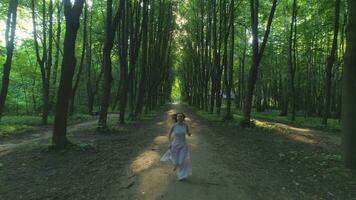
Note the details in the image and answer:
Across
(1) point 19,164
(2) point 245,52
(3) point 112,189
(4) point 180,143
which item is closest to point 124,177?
(3) point 112,189

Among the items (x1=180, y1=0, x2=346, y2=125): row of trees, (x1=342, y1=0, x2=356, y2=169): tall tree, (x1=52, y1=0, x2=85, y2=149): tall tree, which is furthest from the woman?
(x1=180, y1=0, x2=346, y2=125): row of trees

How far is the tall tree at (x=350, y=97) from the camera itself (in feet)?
30.5

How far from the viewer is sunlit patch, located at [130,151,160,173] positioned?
940cm

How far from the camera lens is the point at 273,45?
47.2 m

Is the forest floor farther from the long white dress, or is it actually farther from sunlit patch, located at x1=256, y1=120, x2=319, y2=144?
sunlit patch, located at x1=256, y1=120, x2=319, y2=144

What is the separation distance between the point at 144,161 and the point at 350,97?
573cm

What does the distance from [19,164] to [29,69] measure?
32082mm

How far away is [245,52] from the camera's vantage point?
50.7 meters

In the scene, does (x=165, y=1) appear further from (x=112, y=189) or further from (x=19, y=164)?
(x=112, y=189)

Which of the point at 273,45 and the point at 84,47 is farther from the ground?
the point at 273,45

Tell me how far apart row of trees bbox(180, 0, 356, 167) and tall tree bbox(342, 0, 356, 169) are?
34.2 feet

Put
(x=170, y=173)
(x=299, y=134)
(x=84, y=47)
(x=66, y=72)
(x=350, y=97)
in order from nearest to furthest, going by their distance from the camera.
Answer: (x=170, y=173), (x=350, y=97), (x=66, y=72), (x=299, y=134), (x=84, y=47)

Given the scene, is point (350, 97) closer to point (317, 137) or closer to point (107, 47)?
point (317, 137)

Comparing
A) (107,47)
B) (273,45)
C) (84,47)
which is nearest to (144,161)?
(107,47)
